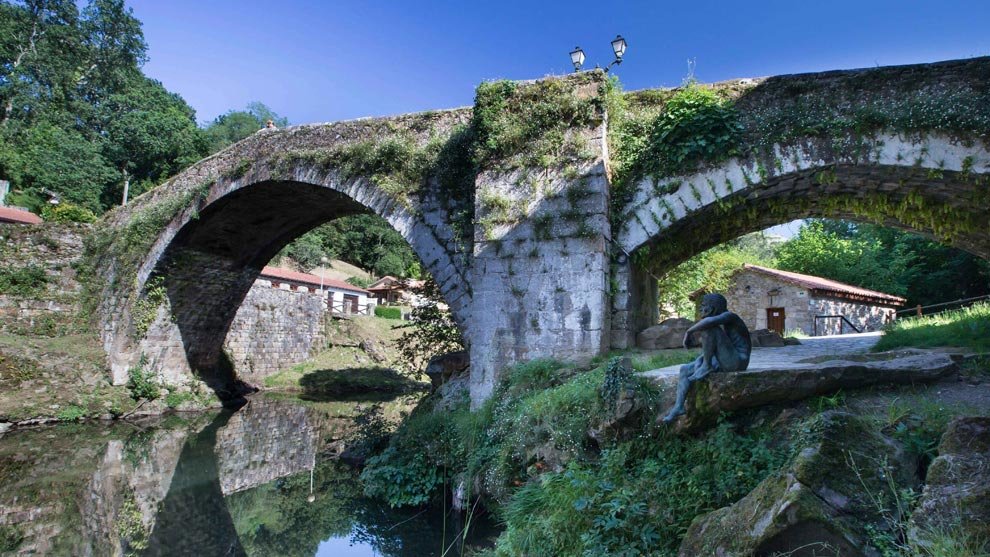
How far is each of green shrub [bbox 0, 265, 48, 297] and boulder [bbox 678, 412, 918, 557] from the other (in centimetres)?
1520

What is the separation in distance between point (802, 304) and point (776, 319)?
111cm

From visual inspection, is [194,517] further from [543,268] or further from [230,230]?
[230,230]

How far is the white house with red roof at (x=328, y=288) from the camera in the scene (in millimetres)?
27266

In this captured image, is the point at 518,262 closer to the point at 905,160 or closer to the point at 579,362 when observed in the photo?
the point at 579,362

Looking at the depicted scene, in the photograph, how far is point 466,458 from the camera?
6.31 meters

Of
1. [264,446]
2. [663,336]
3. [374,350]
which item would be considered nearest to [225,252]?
[264,446]

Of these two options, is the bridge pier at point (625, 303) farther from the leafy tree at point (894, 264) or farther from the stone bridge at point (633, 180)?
the leafy tree at point (894, 264)

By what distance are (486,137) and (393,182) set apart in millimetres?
2029

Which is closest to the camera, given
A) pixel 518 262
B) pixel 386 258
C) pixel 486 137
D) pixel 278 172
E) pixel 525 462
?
pixel 525 462

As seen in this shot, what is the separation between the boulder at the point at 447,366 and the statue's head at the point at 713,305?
4869 mm

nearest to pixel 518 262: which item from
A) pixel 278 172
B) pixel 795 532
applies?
pixel 795 532

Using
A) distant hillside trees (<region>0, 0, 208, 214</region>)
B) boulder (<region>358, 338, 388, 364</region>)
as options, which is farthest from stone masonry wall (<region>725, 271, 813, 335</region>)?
distant hillside trees (<region>0, 0, 208, 214</region>)

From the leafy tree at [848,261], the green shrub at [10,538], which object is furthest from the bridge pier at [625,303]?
the leafy tree at [848,261]

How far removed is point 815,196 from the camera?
6.84 meters
